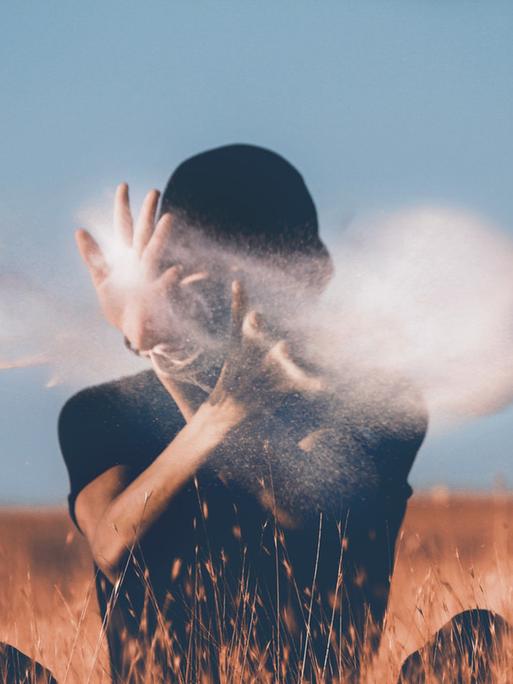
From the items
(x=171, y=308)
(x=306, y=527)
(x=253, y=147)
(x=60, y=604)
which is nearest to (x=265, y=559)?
(x=306, y=527)

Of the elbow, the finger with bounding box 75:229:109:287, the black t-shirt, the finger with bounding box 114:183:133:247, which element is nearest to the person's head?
the finger with bounding box 114:183:133:247

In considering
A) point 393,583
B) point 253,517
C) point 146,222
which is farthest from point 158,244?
point 393,583

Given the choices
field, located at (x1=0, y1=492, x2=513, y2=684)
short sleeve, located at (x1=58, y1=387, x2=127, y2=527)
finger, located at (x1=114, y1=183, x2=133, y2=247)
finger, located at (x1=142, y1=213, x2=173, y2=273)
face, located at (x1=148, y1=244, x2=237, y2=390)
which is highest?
finger, located at (x1=114, y1=183, x2=133, y2=247)

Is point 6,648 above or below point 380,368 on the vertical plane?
below

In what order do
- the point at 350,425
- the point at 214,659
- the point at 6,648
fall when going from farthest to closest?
the point at 350,425, the point at 214,659, the point at 6,648

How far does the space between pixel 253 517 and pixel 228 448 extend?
21 centimetres

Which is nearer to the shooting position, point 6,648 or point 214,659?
point 6,648

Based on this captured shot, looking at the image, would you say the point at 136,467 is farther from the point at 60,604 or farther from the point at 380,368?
the point at 380,368

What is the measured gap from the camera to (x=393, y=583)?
2576mm

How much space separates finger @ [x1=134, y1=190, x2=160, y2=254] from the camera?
2.62 metres

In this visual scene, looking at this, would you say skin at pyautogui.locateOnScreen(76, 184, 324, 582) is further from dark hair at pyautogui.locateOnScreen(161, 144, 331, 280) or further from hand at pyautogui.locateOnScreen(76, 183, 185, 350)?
dark hair at pyautogui.locateOnScreen(161, 144, 331, 280)

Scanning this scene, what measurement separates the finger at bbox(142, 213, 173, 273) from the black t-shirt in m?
0.32

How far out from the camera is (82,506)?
2.65 meters

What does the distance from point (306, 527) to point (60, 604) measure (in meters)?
0.70
